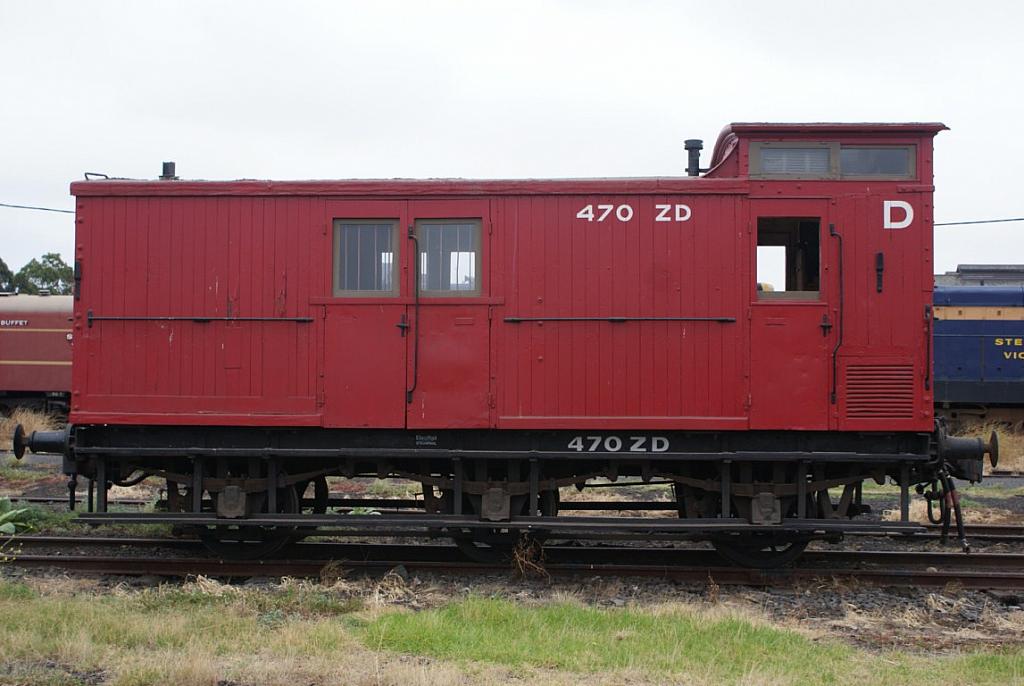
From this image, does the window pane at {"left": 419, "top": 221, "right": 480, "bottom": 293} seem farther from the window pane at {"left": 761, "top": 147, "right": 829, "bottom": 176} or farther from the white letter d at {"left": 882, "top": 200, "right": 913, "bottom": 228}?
the white letter d at {"left": 882, "top": 200, "right": 913, "bottom": 228}

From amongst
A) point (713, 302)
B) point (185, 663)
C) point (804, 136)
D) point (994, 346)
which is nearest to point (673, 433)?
point (713, 302)

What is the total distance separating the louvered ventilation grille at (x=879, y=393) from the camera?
25.7 ft

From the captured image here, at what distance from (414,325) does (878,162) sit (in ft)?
15.4

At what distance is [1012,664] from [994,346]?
1611 cm

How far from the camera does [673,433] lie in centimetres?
807

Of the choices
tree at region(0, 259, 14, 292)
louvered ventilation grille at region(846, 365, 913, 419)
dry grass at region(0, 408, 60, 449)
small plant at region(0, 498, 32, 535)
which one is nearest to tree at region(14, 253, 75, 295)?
tree at region(0, 259, 14, 292)

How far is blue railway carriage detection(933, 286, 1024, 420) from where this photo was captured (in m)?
19.5

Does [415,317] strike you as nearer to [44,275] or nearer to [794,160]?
[794,160]

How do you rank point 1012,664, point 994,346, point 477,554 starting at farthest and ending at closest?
point 994,346 → point 477,554 → point 1012,664

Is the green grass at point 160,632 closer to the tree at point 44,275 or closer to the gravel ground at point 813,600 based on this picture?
the gravel ground at point 813,600

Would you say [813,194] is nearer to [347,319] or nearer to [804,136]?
[804,136]

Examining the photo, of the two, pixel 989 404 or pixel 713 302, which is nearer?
pixel 713 302

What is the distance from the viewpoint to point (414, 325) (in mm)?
8031

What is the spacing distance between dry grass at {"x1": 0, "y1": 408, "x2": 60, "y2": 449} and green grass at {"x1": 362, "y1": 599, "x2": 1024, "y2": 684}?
16688mm
